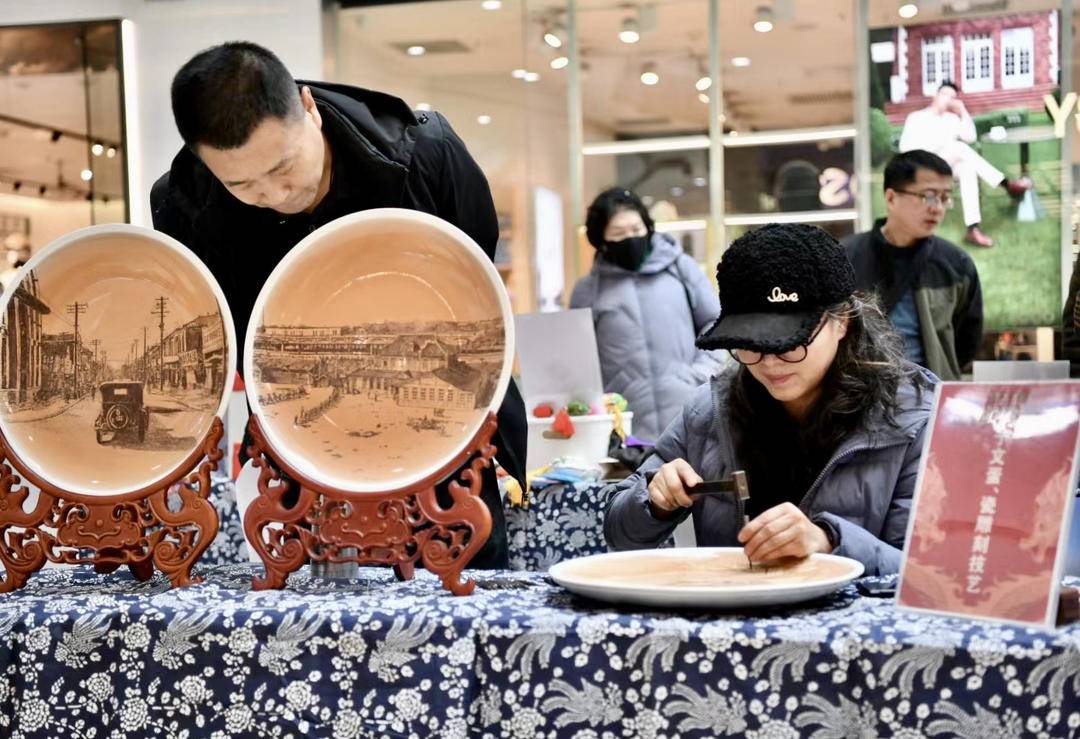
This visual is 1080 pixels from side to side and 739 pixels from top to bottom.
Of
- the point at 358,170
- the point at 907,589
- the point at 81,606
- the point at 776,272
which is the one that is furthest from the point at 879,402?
the point at 81,606

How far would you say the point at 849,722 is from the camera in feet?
3.63

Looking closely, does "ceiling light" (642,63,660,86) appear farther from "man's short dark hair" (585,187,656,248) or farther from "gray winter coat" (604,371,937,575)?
"gray winter coat" (604,371,937,575)

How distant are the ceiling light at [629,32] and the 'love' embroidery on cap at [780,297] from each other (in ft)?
18.5

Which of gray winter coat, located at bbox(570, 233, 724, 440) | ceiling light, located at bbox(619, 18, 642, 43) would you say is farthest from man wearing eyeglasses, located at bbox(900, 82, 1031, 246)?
gray winter coat, located at bbox(570, 233, 724, 440)

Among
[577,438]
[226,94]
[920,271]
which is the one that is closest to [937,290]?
[920,271]

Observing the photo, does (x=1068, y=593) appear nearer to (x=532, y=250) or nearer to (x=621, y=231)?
(x=621, y=231)

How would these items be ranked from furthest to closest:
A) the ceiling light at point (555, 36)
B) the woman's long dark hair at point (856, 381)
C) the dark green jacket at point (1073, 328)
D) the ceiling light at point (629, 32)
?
the ceiling light at point (555, 36)
the ceiling light at point (629, 32)
the dark green jacket at point (1073, 328)
the woman's long dark hair at point (856, 381)

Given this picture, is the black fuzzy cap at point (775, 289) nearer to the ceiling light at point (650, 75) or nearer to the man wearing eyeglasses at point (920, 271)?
the man wearing eyeglasses at point (920, 271)

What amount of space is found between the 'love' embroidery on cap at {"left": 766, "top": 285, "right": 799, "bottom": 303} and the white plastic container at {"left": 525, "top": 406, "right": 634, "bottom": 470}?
4.54ft

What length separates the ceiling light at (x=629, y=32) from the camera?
22.6ft

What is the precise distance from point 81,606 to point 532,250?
580 cm

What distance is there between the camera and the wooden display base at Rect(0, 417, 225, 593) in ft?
4.83

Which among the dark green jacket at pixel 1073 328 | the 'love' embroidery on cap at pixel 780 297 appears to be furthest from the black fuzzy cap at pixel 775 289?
the dark green jacket at pixel 1073 328

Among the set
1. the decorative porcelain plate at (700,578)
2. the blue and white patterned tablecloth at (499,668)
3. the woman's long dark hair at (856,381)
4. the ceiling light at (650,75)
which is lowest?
the blue and white patterned tablecloth at (499,668)
